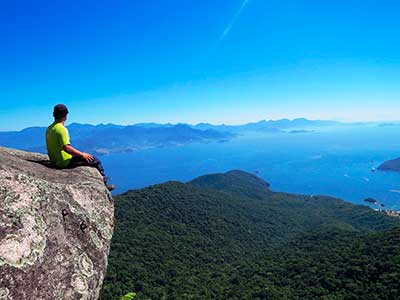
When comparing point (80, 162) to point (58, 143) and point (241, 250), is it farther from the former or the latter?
point (241, 250)

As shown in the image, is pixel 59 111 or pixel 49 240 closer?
pixel 49 240

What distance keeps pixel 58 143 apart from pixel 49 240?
10.3 ft

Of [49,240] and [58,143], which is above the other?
[58,143]

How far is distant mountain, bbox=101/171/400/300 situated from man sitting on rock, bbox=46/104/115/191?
30.3 ft

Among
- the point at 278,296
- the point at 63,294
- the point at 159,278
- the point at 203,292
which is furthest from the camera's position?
the point at 159,278

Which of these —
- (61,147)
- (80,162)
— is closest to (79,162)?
(80,162)

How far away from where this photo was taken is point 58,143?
621 cm

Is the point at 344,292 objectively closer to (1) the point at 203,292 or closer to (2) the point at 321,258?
(2) the point at 321,258

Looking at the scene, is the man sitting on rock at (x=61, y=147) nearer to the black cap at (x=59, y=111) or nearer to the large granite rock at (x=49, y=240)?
the black cap at (x=59, y=111)

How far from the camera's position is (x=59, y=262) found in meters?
3.54

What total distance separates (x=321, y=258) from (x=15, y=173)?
57.5 m

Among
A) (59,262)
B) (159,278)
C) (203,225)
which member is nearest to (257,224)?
(203,225)

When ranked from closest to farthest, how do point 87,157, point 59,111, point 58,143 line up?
point 59,111, point 58,143, point 87,157

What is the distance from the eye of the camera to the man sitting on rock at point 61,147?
608 centimetres
